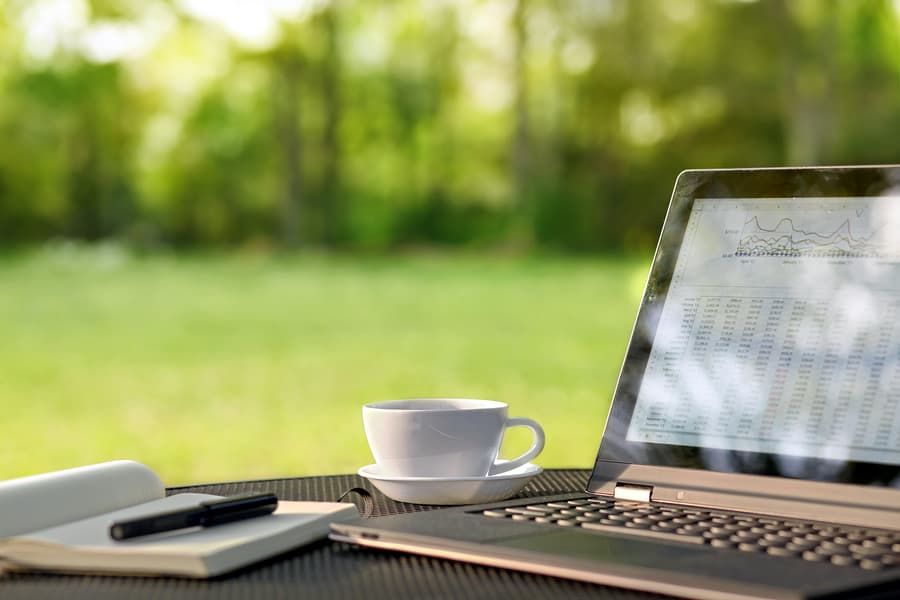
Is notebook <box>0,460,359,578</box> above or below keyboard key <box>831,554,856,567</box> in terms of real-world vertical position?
above

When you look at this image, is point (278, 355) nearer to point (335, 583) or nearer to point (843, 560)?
point (335, 583)

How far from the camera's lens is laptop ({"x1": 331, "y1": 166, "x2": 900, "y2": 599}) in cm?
81

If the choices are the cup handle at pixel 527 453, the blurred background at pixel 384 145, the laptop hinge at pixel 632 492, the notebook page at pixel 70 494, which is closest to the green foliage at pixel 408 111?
the blurred background at pixel 384 145

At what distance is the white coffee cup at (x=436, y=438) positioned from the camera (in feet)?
3.46

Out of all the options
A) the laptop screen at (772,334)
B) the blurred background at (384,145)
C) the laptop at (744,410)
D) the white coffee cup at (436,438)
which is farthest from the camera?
the blurred background at (384,145)

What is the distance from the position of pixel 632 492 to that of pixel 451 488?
0.18 meters

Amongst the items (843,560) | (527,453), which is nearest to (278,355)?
(527,453)

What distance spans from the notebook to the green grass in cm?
407

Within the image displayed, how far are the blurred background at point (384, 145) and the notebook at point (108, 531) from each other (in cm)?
782

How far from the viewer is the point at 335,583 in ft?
2.54

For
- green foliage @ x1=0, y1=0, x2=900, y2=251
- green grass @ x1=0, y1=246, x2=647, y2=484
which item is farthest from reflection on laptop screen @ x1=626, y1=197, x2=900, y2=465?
green foliage @ x1=0, y1=0, x2=900, y2=251

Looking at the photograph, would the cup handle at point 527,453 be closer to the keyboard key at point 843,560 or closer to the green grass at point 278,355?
the keyboard key at point 843,560

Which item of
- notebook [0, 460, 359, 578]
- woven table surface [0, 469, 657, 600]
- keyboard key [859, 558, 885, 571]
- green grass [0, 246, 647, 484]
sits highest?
notebook [0, 460, 359, 578]

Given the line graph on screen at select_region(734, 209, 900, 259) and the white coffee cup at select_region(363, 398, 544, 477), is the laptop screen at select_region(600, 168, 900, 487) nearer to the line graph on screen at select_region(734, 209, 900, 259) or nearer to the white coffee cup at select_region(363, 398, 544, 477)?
the line graph on screen at select_region(734, 209, 900, 259)
